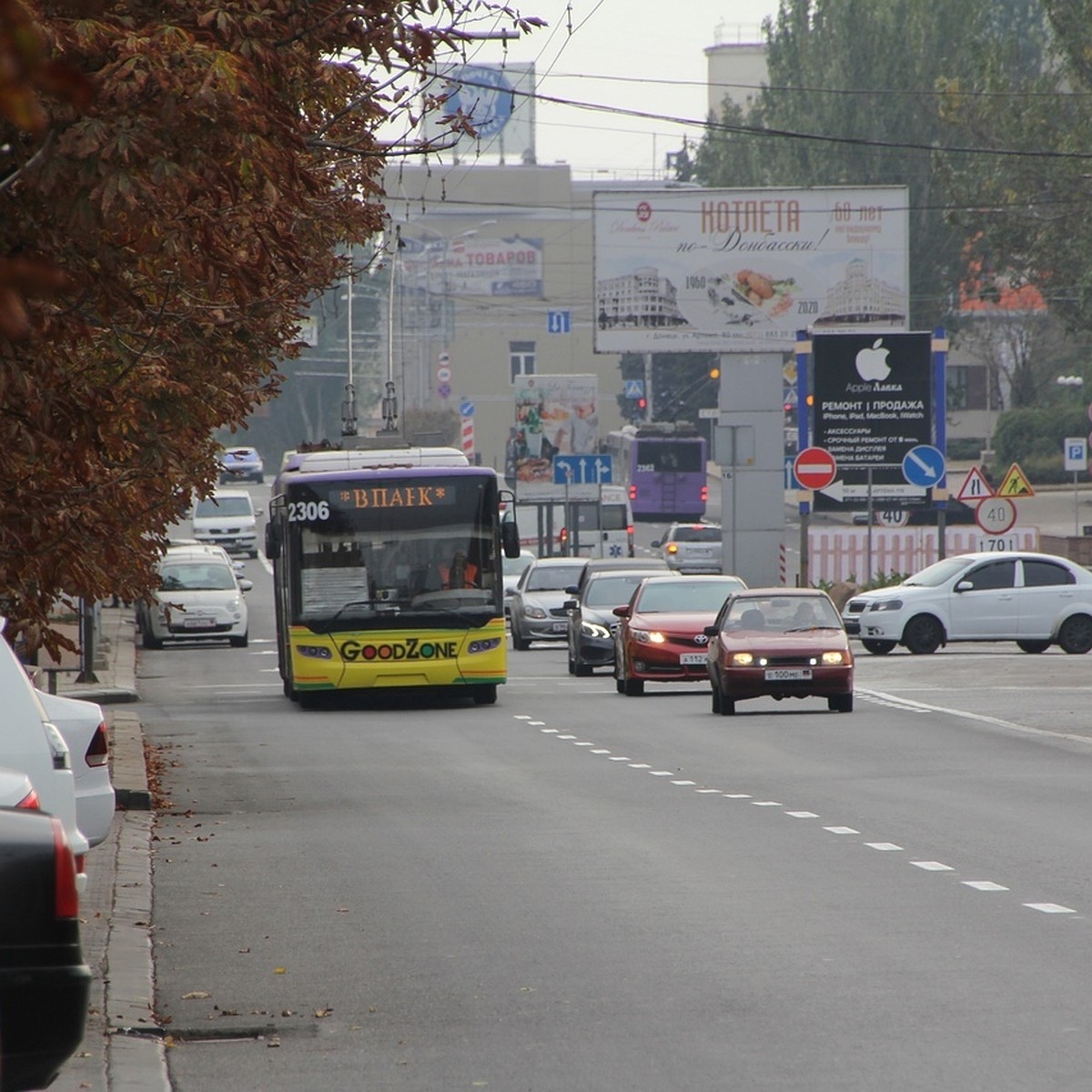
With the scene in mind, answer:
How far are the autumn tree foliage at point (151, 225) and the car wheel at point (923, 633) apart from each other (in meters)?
24.1

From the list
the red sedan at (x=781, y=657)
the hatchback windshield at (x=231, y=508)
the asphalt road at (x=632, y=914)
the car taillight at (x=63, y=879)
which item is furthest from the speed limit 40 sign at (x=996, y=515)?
the hatchback windshield at (x=231, y=508)

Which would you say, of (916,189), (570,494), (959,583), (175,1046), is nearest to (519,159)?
(916,189)

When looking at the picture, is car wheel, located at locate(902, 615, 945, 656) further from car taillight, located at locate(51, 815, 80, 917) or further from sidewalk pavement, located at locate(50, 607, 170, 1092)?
car taillight, located at locate(51, 815, 80, 917)

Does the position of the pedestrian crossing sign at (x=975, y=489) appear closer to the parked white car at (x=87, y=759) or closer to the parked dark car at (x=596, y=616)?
the parked dark car at (x=596, y=616)

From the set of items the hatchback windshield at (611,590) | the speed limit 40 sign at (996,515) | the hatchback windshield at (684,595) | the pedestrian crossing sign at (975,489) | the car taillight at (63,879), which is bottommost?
the hatchback windshield at (611,590)

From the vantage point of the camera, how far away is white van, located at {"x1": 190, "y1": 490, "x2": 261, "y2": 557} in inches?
3086

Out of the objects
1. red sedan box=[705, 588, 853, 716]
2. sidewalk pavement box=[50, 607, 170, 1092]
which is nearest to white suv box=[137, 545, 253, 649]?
red sedan box=[705, 588, 853, 716]

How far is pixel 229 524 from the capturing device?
78688 mm

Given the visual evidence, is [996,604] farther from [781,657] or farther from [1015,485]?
[781,657]

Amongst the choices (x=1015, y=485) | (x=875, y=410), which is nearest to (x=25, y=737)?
(x=1015, y=485)

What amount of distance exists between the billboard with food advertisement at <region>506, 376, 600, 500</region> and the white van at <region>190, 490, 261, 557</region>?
43.6 ft

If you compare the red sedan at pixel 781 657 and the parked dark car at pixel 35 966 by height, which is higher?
the parked dark car at pixel 35 966

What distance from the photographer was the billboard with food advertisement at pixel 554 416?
293ft

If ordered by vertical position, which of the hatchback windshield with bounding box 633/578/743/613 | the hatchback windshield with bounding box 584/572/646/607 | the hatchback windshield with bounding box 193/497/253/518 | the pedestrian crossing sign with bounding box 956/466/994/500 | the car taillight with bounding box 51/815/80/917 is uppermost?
the car taillight with bounding box 51/815/80/917
